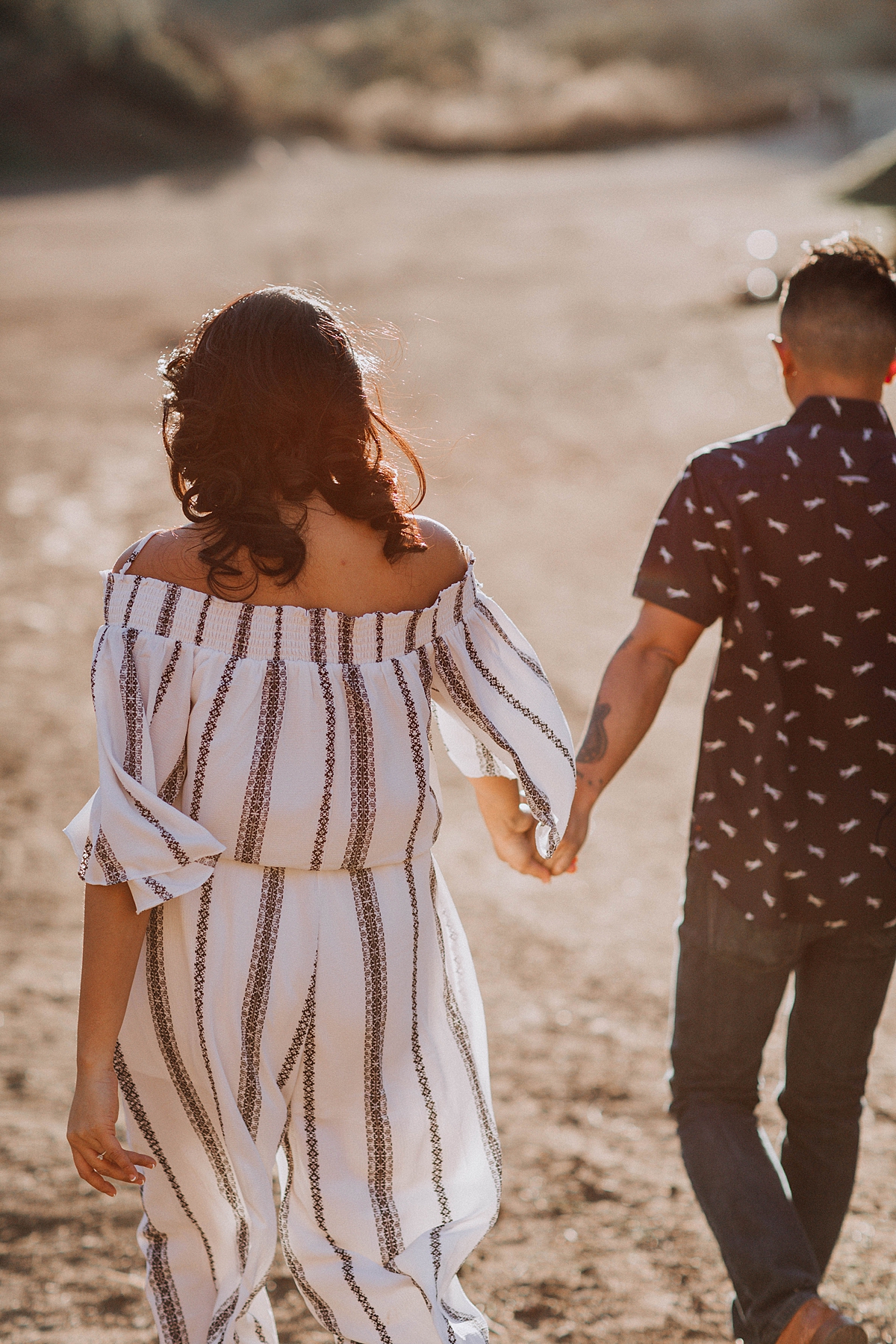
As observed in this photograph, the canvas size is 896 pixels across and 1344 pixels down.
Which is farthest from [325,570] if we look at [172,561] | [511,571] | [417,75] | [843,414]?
[417,75]

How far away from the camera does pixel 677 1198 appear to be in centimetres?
277

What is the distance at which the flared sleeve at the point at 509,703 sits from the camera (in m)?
1.96

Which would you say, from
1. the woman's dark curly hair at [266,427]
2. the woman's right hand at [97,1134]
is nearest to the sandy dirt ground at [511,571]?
the woman's dark curly hair at [266,427]

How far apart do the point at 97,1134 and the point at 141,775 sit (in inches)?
17.9

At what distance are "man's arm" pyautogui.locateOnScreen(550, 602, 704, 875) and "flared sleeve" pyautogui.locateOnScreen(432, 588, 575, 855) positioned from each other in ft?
0.89

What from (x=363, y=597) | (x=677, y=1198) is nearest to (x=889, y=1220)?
(x=677, y=1198)

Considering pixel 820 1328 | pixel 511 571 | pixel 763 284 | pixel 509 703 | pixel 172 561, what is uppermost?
pixel 763 284

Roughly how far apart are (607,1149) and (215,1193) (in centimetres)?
130

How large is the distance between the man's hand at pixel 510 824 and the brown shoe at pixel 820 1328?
774 millimetres

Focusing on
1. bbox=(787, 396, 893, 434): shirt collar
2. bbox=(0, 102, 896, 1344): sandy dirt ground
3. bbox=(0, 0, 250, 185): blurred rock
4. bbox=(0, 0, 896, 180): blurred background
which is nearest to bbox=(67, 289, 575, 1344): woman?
bbox=(0, 102, 896, 1344): sandy dirt ground

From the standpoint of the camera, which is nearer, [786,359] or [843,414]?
[843,414]

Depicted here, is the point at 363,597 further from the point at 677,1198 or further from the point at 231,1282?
the point at 677,1198

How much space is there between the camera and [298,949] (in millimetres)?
1773

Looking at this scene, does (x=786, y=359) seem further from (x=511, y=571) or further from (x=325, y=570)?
(x=511, y=571)
